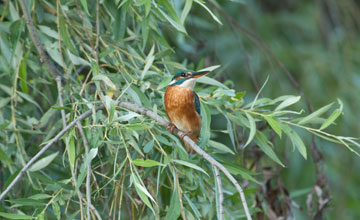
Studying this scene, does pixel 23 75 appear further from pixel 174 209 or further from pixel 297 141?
pixel 297 141

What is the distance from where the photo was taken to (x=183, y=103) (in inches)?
78.9

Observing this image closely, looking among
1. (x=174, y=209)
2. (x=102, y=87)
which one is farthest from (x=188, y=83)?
(x=174, y=209)

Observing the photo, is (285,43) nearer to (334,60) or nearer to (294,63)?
(294,63)

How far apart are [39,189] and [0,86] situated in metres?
0.55

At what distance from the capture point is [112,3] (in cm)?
203

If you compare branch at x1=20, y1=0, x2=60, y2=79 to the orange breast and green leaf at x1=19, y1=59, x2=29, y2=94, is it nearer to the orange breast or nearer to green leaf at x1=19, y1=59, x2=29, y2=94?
green leaf at x1=19, y1=59, x2=29, y2=94

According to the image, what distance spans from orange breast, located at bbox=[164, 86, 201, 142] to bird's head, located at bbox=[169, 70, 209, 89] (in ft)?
0.07

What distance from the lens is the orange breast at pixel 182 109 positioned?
6.32 feet

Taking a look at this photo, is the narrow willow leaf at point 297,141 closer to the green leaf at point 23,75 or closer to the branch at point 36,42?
the branch at point 36,42

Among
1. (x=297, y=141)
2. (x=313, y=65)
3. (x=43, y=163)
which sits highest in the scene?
(x=297, y=141)

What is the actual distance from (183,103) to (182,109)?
2 cm

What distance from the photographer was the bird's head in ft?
6.39

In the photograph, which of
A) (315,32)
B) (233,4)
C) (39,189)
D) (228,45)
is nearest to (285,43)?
(315,32)

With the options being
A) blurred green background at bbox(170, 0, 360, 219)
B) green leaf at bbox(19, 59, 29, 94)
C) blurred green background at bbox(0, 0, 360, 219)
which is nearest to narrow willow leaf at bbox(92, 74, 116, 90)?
blurred green background at bbox(0, 0, 360, 219)
